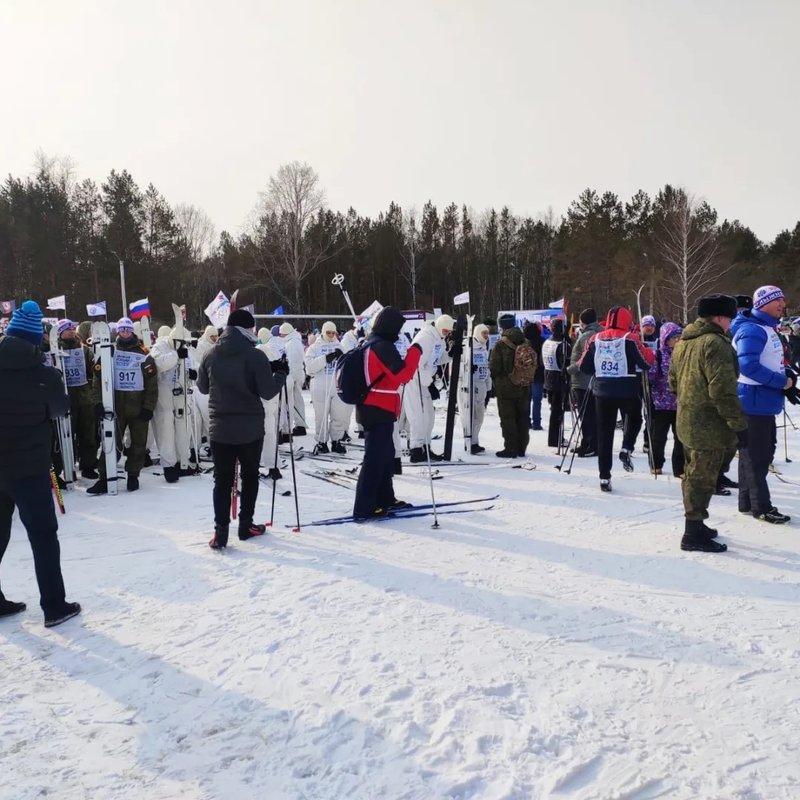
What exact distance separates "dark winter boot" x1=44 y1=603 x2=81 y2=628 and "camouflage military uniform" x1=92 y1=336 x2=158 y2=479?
406 cm

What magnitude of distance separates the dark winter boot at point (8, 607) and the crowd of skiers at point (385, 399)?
0.04 feet

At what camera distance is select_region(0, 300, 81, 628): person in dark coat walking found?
13.4 ft

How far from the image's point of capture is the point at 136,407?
824 centimetres

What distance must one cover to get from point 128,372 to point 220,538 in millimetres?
3490

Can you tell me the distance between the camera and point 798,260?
48.4m

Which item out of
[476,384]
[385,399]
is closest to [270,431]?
[385,399]

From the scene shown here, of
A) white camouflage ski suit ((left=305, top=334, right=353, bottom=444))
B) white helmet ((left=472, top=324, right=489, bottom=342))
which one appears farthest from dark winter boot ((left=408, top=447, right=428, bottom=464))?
white helmet ((left=472, top=324, right=489, bottom=342))

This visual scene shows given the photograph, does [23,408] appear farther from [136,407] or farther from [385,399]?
[136,407]

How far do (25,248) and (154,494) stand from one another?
36.1 meters

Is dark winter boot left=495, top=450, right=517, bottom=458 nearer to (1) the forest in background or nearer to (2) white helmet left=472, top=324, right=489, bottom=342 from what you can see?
(2) white helmet left=472, top=324, right=489, bottom=342

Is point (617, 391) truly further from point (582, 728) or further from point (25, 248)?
point (25, 248)

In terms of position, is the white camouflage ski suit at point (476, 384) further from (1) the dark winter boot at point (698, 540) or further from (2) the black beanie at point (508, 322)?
(1) the dark winter boot at point (698, 540)

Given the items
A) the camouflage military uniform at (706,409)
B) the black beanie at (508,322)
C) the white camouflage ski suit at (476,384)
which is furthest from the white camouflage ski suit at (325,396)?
the camouflage military uniform at (706,409)

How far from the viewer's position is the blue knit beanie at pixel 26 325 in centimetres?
422
